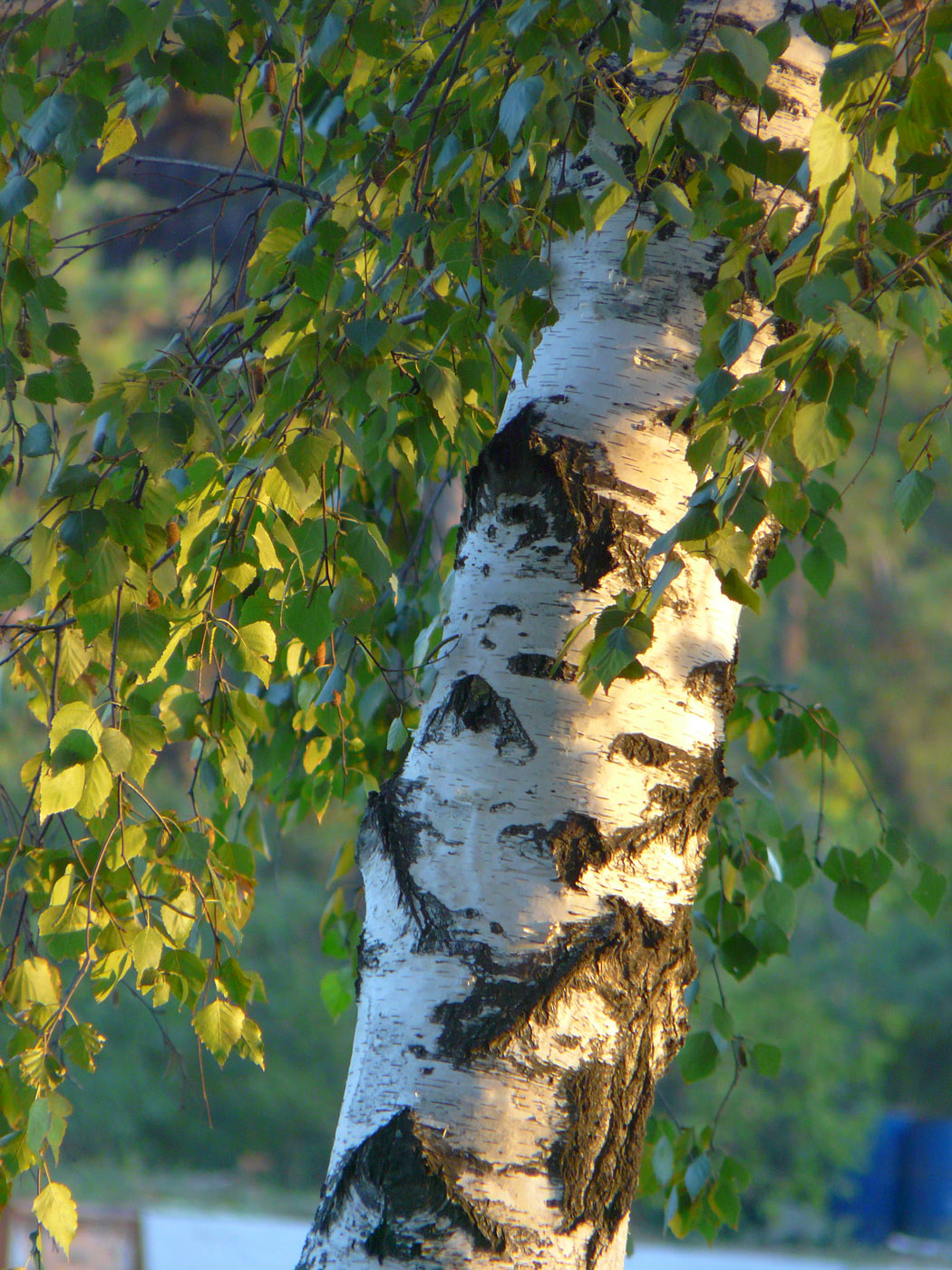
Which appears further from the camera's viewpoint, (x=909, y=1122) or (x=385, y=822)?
(x=909, y=1122)

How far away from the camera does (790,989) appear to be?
19.2 feet

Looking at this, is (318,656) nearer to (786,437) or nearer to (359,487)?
(359,487)

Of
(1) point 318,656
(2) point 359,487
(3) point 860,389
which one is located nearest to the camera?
(3) point 860,389

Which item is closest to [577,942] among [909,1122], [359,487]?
[359,487]

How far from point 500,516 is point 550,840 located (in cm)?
25

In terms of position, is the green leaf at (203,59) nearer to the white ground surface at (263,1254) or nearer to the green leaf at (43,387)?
the green leaf at (43,387)

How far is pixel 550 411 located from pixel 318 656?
398 millimetres

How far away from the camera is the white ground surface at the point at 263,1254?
4102 mm

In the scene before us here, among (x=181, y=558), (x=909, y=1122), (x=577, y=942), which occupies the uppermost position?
(x=181, y=558)

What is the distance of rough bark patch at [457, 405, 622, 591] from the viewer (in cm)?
77

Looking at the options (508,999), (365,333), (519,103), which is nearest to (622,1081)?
(508,999)

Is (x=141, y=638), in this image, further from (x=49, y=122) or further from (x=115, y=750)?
(x=49, y=122)

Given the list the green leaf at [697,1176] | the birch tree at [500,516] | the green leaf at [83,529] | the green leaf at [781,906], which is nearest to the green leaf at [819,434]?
the birch tree at [500,516]

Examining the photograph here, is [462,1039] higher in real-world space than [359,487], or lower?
lower
